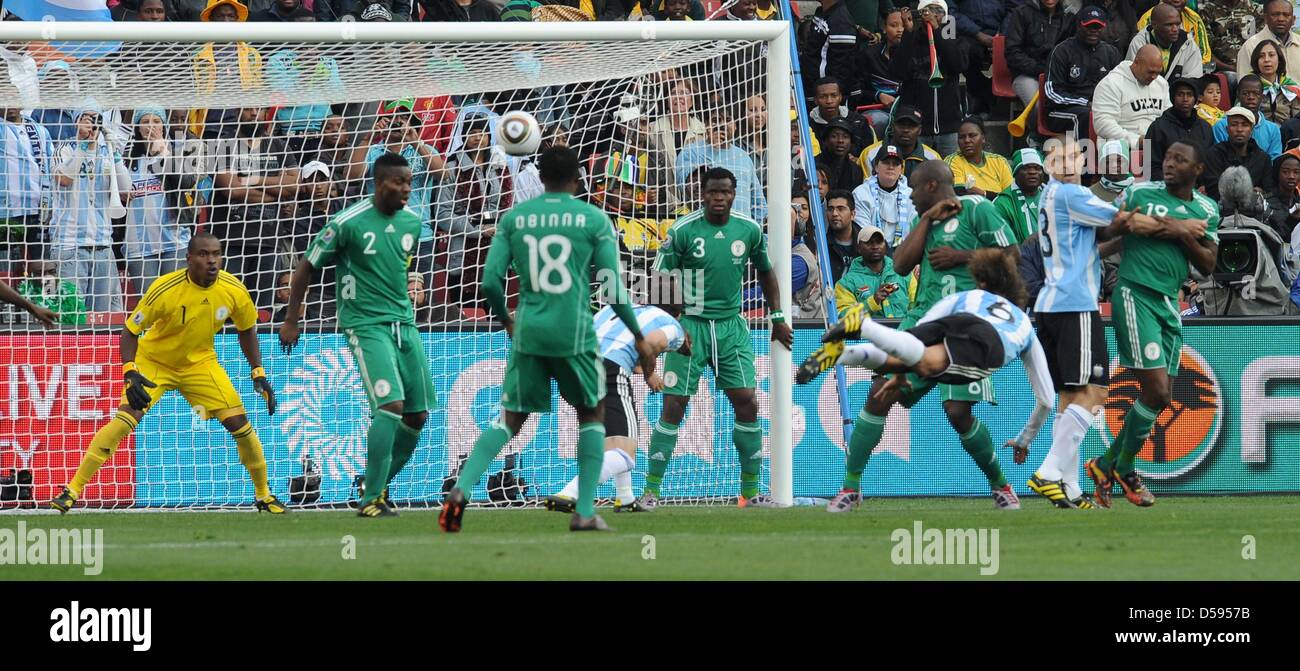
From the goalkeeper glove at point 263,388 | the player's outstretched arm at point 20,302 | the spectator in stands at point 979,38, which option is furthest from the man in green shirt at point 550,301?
the spectator in stands at point 979,38

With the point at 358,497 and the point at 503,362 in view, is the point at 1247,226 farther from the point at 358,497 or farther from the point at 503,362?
the point at 358,497

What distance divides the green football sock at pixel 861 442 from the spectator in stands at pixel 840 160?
5.21m

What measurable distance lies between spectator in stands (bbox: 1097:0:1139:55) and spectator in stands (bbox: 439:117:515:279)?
7.72m

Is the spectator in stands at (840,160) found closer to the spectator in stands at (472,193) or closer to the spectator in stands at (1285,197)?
the spectator in stands at (472,193)

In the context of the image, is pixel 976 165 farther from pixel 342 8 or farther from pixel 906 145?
pixel 342 8

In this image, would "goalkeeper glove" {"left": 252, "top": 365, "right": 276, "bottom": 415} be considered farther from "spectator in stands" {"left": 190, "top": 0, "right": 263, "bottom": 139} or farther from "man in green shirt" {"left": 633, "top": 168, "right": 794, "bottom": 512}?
"man in green shirt" {"left": 633, "top": 168, "right": 794, "bottom": 512}

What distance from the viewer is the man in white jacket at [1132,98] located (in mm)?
16828

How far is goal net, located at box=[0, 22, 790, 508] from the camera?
41.0ft

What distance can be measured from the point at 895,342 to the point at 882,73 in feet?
27.7

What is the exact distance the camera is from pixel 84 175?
42.7ft

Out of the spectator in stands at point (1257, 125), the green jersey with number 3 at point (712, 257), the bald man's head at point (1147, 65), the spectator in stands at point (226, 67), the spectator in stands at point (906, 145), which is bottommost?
the green jersey with number 3 at point (712, 257)

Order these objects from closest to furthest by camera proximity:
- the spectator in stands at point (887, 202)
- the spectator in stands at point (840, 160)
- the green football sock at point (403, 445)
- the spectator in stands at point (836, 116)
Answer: the green football sock at point (403, 445)
the spectator in stands at point (887, 202)
the spectator in stands at point (840, 160)
the spectator in stands at point (836, 116)

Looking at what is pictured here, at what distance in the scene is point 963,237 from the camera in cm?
1112

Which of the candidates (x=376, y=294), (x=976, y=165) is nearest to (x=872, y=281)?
(x=976, y=165)
